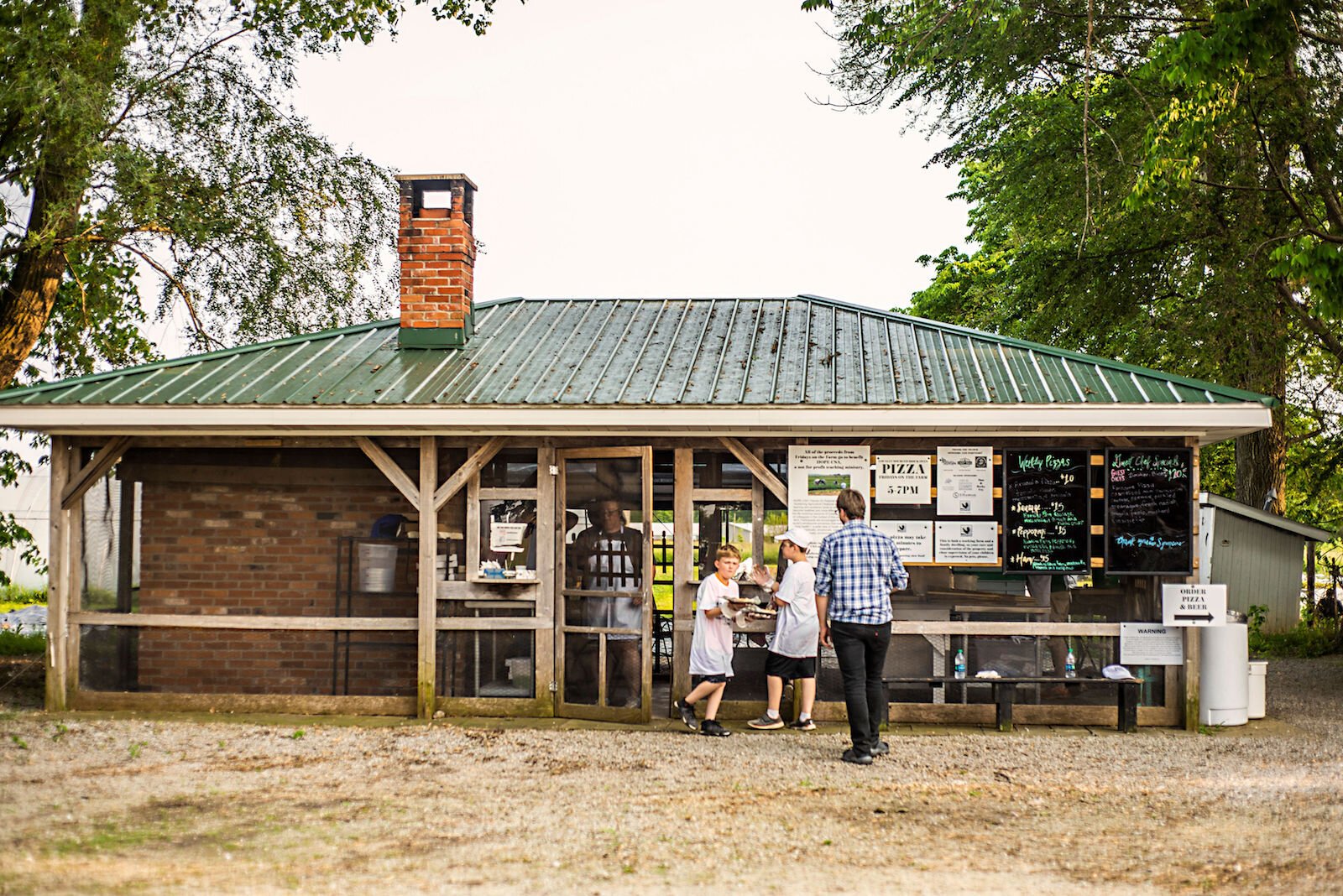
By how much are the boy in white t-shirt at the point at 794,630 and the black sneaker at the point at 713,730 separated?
0.38 m

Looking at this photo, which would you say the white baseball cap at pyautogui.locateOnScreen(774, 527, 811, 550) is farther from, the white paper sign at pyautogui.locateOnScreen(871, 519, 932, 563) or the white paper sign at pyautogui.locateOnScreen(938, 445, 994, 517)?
the white paper sign at pyautogui.locateOnScreen(938, 445, 994, 517)

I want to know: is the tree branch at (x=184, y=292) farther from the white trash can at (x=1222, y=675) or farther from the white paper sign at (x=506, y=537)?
the white trash can at (x=1222, y=675)

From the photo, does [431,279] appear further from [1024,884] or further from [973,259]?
[973,259]

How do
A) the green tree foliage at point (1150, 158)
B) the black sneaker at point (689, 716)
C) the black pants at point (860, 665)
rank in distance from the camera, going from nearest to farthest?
the black pants at point (860, 665) < the black sneaker at point (689, 716) < the green tree foliage at point (1150, 158)

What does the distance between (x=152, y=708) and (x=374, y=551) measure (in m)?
2.19

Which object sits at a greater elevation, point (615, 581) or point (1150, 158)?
point (1150, 158)

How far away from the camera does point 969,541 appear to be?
29.8ft

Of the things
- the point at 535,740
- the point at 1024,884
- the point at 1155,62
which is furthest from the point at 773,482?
the point at 1155,62

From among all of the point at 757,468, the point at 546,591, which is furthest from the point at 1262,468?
the point at 546,591

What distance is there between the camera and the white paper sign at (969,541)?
9062 millimetres

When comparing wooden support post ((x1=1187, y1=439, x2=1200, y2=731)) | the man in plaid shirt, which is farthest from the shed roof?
the man in plaid shirt

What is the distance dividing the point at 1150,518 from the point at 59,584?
867 centimetres

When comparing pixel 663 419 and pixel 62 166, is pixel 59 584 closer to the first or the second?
pixel 663 419

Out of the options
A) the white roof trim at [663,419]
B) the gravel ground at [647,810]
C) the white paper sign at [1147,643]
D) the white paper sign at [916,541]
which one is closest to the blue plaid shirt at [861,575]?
the gravel ground at [647,810]
